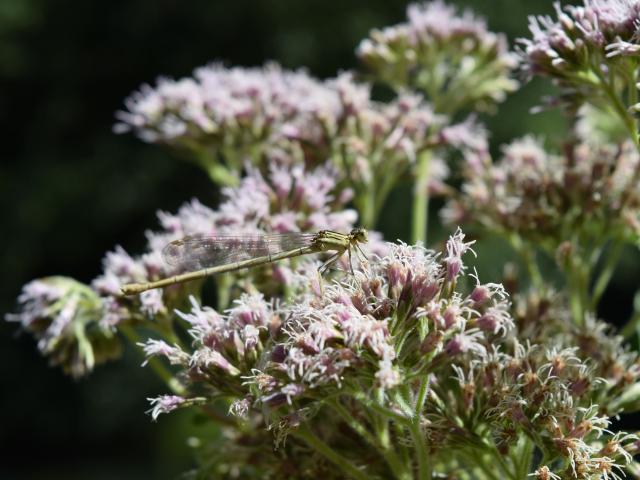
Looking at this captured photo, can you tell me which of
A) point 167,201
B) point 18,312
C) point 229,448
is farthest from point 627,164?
point 167,201

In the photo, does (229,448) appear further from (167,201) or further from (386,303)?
(167,201)

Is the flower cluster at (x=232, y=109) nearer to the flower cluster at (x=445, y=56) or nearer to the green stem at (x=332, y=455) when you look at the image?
the flower cluster at (x=445, y=56)

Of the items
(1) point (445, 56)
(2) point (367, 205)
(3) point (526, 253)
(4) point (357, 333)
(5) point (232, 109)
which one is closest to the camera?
(4) point (357, 333)

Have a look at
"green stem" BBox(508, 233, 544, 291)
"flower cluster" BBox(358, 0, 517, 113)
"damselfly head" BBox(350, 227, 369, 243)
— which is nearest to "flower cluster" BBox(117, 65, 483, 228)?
"flower cluster" BBox(358, 0, 517, 113)

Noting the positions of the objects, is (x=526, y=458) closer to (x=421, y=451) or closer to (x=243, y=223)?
(x=421, y=451)

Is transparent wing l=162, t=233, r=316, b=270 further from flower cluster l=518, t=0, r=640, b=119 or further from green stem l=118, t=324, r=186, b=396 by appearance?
flower cluster l=518, t=0, r=640, b=119

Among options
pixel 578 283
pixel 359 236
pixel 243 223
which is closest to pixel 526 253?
pixel 578 283
